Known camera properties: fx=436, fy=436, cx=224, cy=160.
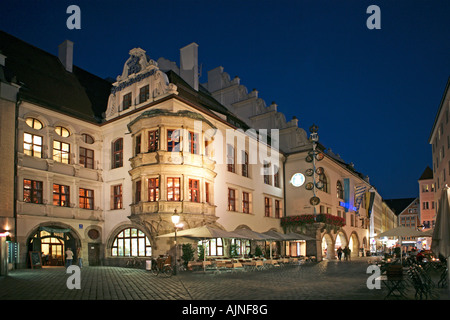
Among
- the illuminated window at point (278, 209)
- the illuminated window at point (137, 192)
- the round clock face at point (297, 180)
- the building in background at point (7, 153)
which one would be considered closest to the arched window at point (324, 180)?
the round clock face at point (297, 180)

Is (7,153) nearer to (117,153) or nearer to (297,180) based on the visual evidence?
(117,153)

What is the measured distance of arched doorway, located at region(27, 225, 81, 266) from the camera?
94.9 feet

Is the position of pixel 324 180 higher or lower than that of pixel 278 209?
higher

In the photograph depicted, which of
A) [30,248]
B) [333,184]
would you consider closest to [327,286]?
[30,248]

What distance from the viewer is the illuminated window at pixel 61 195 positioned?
2903cm

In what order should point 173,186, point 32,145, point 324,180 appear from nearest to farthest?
point 32,145 → point 173,186 → point 324,180

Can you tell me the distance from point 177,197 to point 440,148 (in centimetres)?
3145

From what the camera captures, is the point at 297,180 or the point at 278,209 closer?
the point at 278,209

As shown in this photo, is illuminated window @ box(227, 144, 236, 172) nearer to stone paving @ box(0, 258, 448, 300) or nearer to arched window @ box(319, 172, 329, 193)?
arched window @ box(319, 172, 329, 193)

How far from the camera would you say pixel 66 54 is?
35344 mm

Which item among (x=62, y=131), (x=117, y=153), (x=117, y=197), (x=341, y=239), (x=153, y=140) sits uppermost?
(x=62, y=131)

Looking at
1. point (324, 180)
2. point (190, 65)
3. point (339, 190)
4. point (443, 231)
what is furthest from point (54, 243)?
point (339, 190)

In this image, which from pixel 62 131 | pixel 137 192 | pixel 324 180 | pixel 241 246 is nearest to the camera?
pixel 137 192

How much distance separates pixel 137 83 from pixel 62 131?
20.7 feet
